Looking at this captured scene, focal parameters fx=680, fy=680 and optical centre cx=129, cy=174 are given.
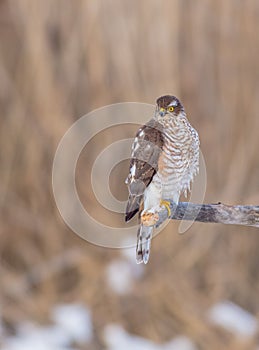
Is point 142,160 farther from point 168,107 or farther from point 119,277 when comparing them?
point 119,277

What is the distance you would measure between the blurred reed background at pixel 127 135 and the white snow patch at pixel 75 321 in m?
0.06

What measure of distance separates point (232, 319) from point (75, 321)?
2.96 ft

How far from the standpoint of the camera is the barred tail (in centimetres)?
63

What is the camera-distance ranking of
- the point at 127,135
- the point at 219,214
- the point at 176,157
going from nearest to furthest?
1. the point at 219,214
2. the point at 176,157
3. the point at 127,135

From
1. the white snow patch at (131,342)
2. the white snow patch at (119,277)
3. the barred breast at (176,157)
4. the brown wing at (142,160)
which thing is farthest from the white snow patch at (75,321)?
the brown wing at (142,160)

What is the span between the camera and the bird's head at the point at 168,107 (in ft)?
2.08

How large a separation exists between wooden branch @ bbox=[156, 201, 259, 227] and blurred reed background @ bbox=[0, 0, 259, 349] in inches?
96.5

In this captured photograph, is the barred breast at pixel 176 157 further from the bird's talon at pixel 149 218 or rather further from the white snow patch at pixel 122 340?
the white snow patch at pixel 122 340

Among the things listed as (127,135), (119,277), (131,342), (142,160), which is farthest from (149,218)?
(131,342)

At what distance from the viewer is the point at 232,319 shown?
12.2 feet

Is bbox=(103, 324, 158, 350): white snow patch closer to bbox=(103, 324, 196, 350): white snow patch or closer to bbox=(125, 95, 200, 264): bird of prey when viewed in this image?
bbox=(103, 324, 196, 350): white snow patch

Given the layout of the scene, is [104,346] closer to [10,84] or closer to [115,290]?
[115,290]

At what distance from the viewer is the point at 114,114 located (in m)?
3.29

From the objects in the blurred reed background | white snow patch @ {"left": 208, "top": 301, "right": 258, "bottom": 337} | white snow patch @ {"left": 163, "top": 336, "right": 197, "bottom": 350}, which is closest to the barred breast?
the blurred reed background
